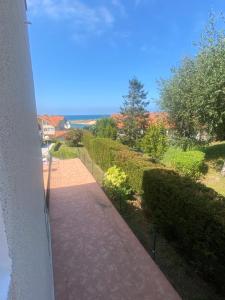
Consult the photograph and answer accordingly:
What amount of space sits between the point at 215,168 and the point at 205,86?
17.6ft

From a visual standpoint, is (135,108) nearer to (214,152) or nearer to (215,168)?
(214,152)

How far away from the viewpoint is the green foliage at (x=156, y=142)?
51.5 ft

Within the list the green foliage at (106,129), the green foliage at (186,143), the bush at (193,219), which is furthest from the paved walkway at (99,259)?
the green foliage at (106,129)

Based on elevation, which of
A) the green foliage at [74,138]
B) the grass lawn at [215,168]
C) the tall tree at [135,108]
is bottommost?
the green foliage at [74,138]

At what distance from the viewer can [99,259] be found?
5.61 meters

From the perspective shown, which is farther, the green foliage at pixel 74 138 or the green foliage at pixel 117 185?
the green foliage at pixel 74 138

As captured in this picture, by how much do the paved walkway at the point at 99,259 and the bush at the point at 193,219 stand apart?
900mm

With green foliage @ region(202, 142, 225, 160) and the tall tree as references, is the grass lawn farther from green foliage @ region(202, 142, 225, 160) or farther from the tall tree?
the tall tree

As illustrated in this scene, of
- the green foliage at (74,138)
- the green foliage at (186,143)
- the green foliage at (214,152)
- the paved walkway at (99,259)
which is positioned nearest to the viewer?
the paved walkway at (99,259)

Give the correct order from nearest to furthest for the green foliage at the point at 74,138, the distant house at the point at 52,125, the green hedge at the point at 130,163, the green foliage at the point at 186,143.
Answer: the green hedge at the point at 130,163 → the green foliage at the point at 186,143 → the green foliage at the point at 74,138 → the distant house at the point at 52,125

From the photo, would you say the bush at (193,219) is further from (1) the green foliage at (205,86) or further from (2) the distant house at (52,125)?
(2) the distant house at (52,125)

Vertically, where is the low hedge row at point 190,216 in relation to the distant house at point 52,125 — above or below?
above

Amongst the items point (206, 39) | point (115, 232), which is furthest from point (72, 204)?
point (206, 39)

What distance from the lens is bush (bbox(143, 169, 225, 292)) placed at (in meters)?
4.38
